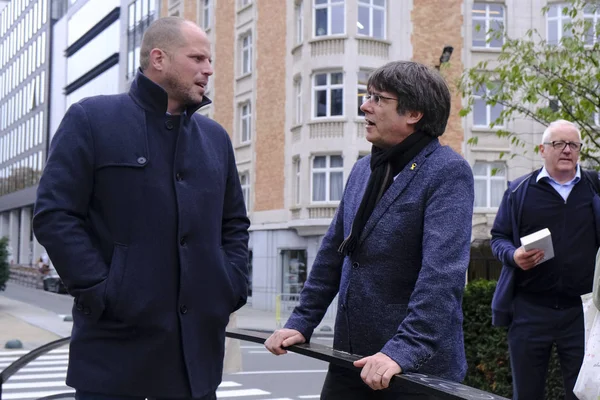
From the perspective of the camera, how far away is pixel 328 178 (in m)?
30.7

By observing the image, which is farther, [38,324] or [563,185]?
[38,324]

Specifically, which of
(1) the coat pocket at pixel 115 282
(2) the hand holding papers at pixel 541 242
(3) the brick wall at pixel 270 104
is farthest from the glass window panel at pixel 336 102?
(1) the coat pocket at pixel 115 282

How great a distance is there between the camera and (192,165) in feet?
9.74

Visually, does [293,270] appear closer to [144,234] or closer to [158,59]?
[158,59]

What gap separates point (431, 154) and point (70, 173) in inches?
48.8

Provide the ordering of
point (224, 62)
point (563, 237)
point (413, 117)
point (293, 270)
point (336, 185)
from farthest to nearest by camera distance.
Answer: point (224, 62), point (293, 270), point (336, 185), point (563, 237), point (413, 117)

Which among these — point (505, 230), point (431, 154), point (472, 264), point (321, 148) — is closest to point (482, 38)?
point (321, 148)

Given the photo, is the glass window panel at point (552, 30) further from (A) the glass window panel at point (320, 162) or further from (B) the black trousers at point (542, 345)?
(B) the black trousers at point (542, 345)

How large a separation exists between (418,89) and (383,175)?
33 centimetres

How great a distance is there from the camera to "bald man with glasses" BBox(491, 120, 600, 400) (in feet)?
15.2

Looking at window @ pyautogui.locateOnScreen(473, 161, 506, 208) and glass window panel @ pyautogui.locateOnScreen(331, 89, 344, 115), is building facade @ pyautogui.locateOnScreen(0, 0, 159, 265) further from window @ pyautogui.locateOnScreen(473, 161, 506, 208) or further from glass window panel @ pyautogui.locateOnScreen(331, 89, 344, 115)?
window @ pyautogui.locateOnScreen(473, 161, 506, 208)

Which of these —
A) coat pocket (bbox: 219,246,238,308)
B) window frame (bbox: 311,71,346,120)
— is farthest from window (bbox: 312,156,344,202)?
coat pocket (bbox: 219,246,238,308)

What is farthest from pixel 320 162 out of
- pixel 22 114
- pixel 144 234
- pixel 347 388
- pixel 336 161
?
pixel 22 114

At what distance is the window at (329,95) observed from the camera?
30.7 metres
